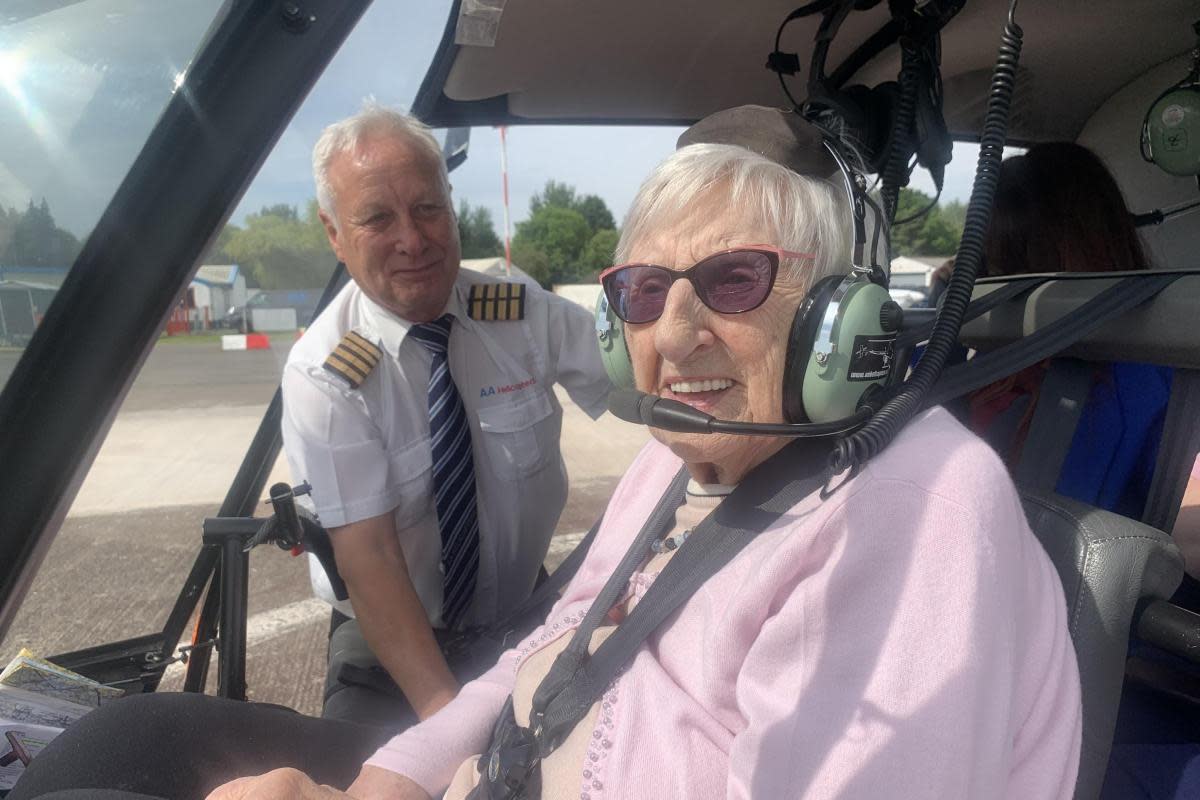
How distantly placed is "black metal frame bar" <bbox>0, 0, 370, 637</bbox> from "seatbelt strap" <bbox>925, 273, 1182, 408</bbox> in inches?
39.4

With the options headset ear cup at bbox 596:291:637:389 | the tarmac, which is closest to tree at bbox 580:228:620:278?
the tarmac

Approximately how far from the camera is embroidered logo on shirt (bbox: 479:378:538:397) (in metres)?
2.06

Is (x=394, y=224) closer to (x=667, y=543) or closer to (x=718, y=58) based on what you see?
(x=718, y=58)

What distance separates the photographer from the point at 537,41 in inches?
71.8

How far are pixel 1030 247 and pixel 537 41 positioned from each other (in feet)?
3.87

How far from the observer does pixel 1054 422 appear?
1.39 metres

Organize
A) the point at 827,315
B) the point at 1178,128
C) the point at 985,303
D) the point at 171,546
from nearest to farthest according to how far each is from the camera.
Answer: the point at 827,315 → the point at 985,303 → the point at 1178,128 → the point at 171,546

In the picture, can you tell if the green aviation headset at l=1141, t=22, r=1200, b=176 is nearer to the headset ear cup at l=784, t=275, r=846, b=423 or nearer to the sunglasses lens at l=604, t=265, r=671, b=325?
the headset ear cup at l=784, t=275, r=846, b=423

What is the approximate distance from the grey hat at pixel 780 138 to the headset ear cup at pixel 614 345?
11.8 inches

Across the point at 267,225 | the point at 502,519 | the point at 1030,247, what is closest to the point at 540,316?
the point at 502,519

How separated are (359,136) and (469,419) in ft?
2.40

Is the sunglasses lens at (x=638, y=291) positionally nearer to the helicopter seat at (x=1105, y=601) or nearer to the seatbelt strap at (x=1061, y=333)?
the seatbelt strap at (x=1061, y=333)

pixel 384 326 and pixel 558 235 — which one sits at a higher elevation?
pixel 558 235

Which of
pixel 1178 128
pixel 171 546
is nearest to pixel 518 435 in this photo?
pixel 1178 128
